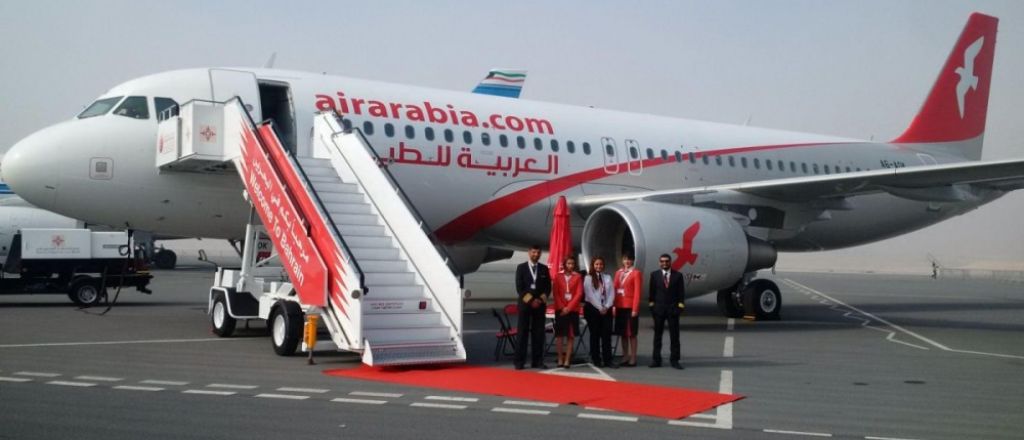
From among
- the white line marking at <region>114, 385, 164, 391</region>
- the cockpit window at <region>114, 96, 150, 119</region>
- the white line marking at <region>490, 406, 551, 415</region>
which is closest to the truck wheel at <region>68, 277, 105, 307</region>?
the cockpit window at <region>114, 96, 150, 119</region>

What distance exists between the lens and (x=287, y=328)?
38.1ft

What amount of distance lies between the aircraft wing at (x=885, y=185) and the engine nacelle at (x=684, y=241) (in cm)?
69

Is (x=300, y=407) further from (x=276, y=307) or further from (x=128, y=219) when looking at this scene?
(x=128, y=219)

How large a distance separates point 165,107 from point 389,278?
16.5 ft

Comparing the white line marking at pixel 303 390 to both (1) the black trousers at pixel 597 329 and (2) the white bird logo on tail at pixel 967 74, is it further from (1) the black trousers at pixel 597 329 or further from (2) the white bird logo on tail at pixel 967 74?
(2) the white bird logo on tail at pixel 967 74

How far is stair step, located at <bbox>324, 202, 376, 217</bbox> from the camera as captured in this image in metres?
12.7

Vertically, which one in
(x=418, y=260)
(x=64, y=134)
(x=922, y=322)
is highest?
(x=64, y=134)

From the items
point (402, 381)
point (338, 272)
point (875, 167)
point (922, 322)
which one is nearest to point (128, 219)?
point (338, 272)

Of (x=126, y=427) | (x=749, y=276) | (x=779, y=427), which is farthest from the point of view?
(x=749, y=276)

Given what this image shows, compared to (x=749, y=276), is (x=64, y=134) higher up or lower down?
higher up

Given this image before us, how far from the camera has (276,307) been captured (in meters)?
12.2

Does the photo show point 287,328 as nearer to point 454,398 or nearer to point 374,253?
point 374,253

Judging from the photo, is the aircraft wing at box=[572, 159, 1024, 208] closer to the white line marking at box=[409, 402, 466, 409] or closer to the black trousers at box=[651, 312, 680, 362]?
the black trousers at box=[651, 312, 680, 362]

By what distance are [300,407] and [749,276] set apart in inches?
494
